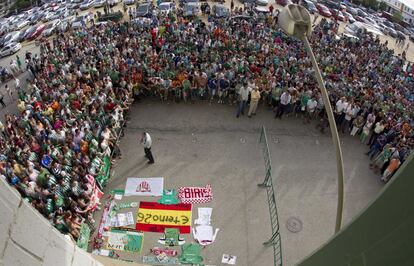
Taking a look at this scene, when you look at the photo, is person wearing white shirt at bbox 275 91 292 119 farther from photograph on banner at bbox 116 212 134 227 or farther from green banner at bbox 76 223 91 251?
green banner at bbox 76 223 91 251

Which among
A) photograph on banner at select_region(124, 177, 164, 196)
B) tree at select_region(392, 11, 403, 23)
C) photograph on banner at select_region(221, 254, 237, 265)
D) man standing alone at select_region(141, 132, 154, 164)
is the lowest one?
tree at select_region(392, 11, 403, 23)

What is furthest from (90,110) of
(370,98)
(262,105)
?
(370,98)

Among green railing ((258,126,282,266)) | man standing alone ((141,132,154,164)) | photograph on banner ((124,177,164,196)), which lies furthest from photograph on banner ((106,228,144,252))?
green railing ((258,126,282,266))

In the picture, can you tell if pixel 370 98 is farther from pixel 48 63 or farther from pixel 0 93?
pixel 0 93

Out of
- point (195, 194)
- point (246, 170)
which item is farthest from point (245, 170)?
point (195, 194)

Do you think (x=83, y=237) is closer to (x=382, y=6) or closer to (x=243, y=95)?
(x=243, y=95)

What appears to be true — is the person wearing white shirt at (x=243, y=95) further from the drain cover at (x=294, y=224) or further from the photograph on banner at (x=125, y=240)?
the photograph on banner at (x=125, y=240)

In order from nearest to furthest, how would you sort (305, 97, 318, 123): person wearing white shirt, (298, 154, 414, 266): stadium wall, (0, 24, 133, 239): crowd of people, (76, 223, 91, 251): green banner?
(298, 154, 414, 266): stadium wall
(76, 223, 91, 251): green banner
(0, 24, 133, 239): crowd of people
(305, 97, 318, 123): person wearing white shirt
